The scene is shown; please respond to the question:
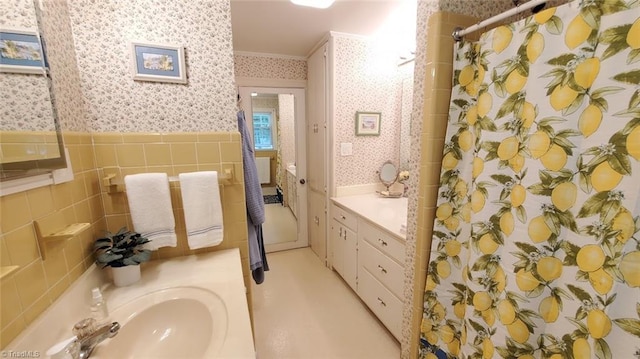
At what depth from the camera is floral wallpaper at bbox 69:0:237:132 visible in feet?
3.38

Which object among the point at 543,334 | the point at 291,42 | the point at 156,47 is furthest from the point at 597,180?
the point at 291,42

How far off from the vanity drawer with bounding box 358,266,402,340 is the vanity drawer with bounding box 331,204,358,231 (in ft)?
1.22

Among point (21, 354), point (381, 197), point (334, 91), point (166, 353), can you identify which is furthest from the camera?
point (381, 197)

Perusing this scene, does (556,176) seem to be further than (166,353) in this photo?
No

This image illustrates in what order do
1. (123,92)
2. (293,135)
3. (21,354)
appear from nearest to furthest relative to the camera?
(21,354) < (123,92) < (293,135)

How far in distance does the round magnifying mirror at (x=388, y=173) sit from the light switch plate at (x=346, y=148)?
0.41m

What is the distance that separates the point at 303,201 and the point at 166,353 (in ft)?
7.67

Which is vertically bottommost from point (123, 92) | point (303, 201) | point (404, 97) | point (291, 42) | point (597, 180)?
point (303, 201)

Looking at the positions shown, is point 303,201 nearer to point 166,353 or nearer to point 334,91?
point 334,91

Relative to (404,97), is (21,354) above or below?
below

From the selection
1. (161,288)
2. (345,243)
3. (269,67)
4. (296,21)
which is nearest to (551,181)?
(161,288)

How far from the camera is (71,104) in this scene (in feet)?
3.09

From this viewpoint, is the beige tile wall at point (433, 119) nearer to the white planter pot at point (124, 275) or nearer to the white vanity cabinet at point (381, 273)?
the white vanity cabinet at point (381, 273)

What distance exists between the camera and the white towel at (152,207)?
3.39 feet
